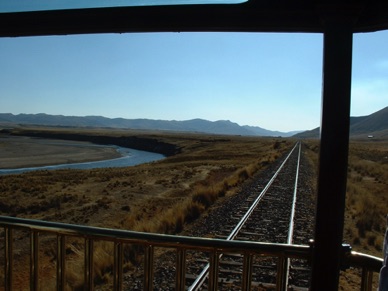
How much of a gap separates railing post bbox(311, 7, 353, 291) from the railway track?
0.69 m

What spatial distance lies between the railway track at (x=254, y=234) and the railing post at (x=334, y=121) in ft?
2.28

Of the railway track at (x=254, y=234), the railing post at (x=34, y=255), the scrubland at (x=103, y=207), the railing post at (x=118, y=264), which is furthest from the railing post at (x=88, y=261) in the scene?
the scrubland at (x=103, y=207)

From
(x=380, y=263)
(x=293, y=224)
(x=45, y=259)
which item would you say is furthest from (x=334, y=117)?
(x=45, y=259)

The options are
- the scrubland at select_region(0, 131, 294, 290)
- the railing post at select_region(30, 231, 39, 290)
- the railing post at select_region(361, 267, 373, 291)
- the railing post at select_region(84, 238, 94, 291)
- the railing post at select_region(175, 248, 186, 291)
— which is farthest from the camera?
the scrubland at select_region(0, 131, 294, 290)

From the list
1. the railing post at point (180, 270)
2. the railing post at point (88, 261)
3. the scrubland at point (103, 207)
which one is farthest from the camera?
the scrubland at point (103, 207)

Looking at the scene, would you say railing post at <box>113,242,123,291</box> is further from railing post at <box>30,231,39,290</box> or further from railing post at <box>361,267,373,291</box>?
railing post at <box>361,267,373,291</box>

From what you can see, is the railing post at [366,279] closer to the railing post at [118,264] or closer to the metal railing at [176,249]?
the metal railing at [176,249]

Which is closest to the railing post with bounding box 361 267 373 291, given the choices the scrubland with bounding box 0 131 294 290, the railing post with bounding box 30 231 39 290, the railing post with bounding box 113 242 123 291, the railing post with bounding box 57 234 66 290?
the railing post with bounding box 113 242 123 291

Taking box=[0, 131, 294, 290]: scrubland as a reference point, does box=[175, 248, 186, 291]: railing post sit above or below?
above

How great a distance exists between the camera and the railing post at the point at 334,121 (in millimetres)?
2057

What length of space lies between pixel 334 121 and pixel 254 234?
6.60 metres

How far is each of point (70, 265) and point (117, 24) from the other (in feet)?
18.4

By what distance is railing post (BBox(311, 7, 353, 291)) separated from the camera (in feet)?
6.75

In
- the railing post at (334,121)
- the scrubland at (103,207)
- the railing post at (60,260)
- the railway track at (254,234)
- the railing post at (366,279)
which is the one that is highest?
the railing post at (334,121)
